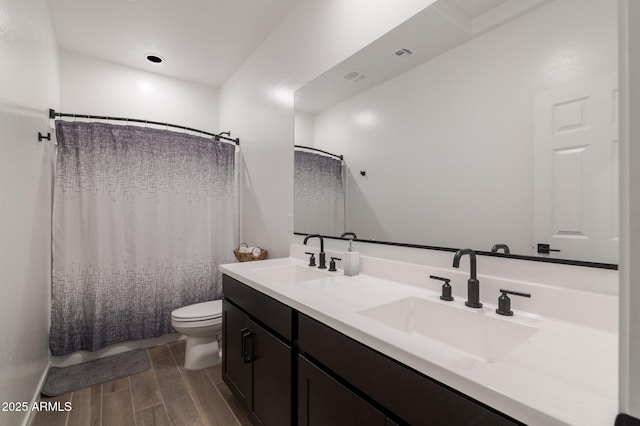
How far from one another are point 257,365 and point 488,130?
1.43 m

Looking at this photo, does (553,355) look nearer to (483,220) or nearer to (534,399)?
(534,399)

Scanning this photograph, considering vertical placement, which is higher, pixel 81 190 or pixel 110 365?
pixel 81 190

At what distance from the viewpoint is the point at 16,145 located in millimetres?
1378

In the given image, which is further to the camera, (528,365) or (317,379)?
(317,379)

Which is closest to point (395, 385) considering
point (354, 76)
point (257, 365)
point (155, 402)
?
point (257, 365)

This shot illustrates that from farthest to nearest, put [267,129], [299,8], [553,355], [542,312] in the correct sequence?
[267,129] → [299,8] → [542,312] → [553,355]

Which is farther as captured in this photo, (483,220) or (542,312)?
(483,220)

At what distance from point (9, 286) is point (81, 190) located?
116 centimetres

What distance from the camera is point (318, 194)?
6.37 ft

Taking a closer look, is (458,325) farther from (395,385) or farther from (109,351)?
(109,351)

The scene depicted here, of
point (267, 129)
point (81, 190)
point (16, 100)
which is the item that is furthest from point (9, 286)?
point (267, 129)

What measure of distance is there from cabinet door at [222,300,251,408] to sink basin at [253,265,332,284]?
26cm

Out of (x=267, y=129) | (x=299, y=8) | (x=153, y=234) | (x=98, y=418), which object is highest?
(x=299, y=8)

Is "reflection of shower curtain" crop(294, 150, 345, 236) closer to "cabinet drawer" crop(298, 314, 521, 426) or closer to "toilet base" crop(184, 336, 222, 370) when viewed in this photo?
"cabinet drawer" crop(298, 314, 521, 426)
